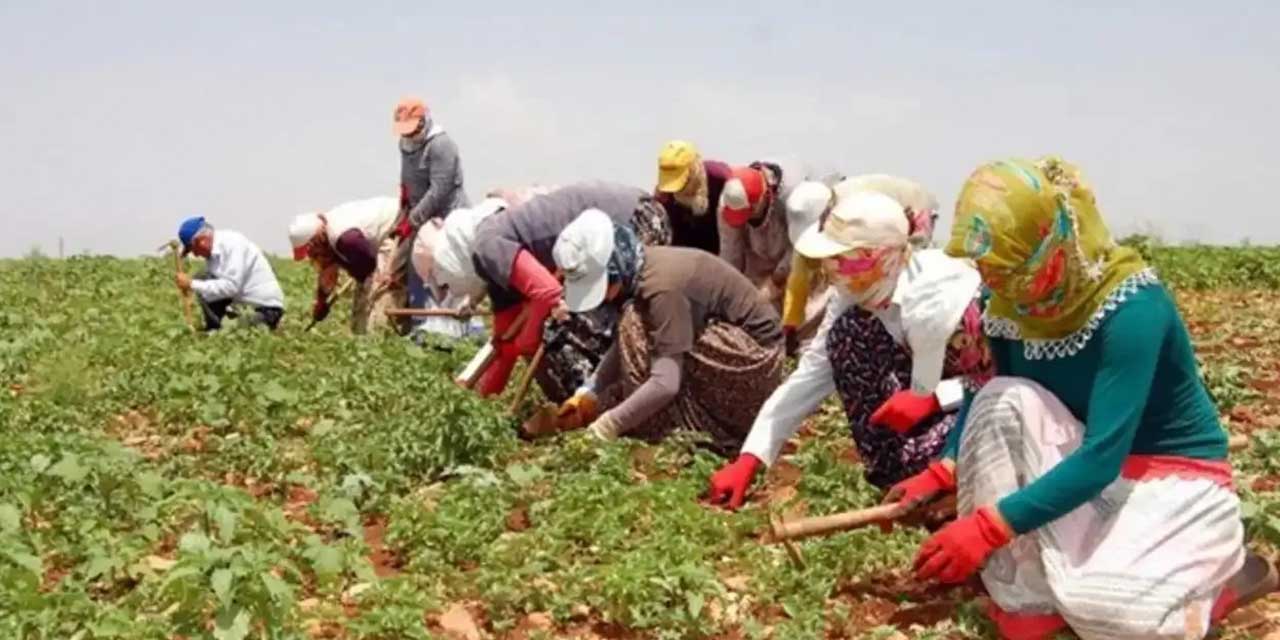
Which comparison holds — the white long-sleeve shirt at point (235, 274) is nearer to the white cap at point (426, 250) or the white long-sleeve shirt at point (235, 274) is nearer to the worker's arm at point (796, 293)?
the white cap at point (426, 250)

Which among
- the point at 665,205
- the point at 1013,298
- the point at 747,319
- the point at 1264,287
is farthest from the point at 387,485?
the point at 1264,287

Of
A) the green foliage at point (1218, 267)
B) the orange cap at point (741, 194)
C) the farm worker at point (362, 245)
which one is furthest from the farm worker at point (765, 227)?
the green foliage at point (1218, 267)

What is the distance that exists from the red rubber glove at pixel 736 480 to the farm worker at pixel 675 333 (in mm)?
702

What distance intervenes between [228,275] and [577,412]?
5055 millimetres

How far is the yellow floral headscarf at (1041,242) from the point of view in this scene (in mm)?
3393

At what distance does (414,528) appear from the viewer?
14.7ft

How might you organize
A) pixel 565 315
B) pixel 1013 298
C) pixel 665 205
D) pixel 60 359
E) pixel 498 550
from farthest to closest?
pixel 60 359 < pixel 665 205 < pixel 565 315 < pixel 498 550 < pixel 1013 298

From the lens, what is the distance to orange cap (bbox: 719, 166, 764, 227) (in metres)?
7.26

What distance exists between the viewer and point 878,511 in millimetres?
3951

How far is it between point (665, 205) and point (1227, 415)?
2736mm

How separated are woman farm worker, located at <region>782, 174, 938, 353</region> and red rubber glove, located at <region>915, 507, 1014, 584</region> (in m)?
2.27

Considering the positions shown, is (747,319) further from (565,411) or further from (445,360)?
(445,360)

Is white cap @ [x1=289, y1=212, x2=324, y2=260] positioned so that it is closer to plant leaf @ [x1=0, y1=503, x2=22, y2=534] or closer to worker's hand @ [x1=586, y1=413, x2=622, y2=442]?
worker's hand @ [x1=586, y1=413, x2=622, y2=442]

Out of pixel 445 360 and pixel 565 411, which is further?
pixel 445 360
